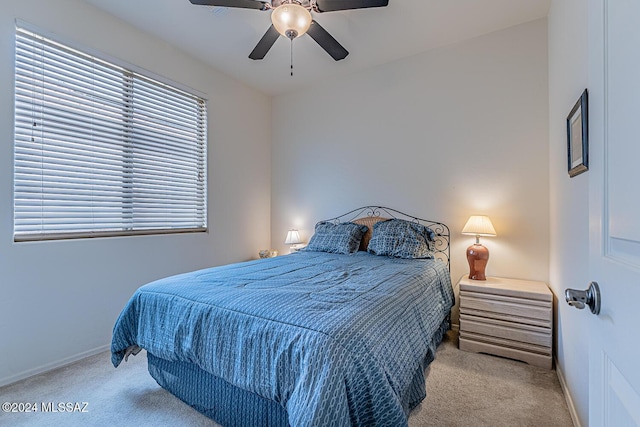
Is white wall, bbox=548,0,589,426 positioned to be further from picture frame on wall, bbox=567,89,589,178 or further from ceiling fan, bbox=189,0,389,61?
ceiling fan, bbox=189,0,389,61

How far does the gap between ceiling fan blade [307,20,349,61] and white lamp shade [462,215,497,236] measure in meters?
1.87

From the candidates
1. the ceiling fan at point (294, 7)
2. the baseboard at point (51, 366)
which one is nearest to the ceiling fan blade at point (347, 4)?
the ceiling fan at point (294, 7)

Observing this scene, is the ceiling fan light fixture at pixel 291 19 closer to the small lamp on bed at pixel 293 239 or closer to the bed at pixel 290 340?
the bed at pixel 290 340

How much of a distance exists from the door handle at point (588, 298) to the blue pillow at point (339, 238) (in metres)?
2.39

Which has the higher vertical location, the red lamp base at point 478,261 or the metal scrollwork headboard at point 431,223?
the metal scrollwork headboard at point 431,223

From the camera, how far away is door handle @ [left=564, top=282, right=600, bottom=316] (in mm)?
673

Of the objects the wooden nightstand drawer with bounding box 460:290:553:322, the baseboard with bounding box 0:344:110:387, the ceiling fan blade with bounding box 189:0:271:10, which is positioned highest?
the ceiling fan blade with bounding box 189:0:271:10

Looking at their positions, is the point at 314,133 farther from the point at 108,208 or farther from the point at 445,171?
the point at 108,208

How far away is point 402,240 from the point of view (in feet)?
9.36

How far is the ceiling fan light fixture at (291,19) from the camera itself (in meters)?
1.90

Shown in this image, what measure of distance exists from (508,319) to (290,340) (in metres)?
1.98

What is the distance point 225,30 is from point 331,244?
2.37 meters

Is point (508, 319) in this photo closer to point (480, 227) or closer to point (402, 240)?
point (480, 227)

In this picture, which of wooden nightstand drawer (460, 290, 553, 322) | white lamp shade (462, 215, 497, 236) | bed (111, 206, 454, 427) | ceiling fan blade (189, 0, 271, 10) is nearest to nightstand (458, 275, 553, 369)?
wooden nightstand drawer (460, 290, 553, 322)
